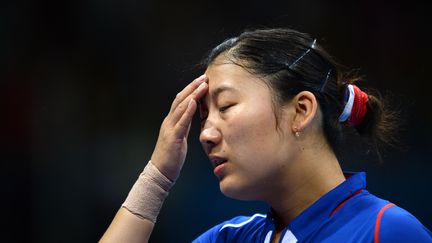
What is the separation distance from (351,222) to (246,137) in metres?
0.27

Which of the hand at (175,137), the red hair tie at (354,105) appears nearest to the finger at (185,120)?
the hand at (175,137)

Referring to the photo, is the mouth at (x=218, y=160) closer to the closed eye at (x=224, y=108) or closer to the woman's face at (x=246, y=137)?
the woman's face at (x=246, y=137)

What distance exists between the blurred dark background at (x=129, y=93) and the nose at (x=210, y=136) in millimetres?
1285

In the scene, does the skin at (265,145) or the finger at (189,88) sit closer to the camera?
the skin at (265,145)

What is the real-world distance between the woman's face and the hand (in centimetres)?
10

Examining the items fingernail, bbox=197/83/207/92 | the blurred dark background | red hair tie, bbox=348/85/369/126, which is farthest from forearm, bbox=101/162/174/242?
the blurred dark background

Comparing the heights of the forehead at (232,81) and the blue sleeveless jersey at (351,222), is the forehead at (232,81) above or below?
above

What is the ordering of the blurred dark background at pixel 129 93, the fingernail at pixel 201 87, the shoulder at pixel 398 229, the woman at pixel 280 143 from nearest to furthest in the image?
the shoulder at pixel 398 229 < the woman at pixel 280 143 < the fingernail at pixel 201 87 < the blurred dark background at pixel 129 93

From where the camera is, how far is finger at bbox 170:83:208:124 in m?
1.26

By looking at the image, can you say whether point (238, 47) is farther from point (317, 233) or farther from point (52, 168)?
point (52, 168)

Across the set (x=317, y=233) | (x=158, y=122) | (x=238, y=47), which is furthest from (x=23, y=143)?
(x=317, y=233)

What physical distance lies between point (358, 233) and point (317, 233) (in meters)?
0.10

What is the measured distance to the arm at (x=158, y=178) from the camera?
129 cm

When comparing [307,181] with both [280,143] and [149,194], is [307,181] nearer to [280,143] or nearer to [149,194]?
[280,143]
